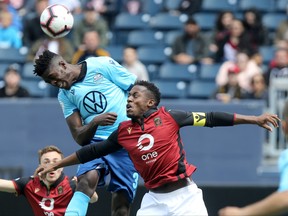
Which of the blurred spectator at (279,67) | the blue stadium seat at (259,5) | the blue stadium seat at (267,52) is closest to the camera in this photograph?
the blurred spectator at (279,67)

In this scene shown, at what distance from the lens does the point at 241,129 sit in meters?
12.9

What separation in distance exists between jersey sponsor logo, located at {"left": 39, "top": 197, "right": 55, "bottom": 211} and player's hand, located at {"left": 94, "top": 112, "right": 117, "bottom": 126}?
1.10m

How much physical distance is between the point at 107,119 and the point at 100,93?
726 millimetres

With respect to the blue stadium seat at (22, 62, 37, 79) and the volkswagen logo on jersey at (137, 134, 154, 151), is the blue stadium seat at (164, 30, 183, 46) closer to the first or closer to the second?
the blue stadium seat at (22, 62, 37, 79)

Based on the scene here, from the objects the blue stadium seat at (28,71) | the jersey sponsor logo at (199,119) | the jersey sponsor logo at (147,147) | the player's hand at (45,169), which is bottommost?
the blue stadium seat at (28,71)

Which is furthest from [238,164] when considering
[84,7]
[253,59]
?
[84,7]

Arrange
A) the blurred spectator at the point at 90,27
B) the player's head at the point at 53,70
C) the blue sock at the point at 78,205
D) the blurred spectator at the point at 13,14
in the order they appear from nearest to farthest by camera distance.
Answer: the blue sock at the point at 78,205 → the player's head at the point at 53,70 → the blurred spectator at the point at 90,27 → the blurred spectator at the point at 13,14

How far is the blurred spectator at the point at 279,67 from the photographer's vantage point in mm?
13414

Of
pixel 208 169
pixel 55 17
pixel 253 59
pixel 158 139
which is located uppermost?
pixel 55 17

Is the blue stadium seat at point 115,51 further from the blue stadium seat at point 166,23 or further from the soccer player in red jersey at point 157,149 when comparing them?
the soccer player in red jersey at point 157,149

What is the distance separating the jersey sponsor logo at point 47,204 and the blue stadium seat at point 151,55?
6.48 meters

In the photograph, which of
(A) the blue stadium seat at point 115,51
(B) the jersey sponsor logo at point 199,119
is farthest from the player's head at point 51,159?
(A) the blue stadium seat at point 115,51

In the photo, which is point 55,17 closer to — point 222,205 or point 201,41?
point 222,205

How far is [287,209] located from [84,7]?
443 inches
